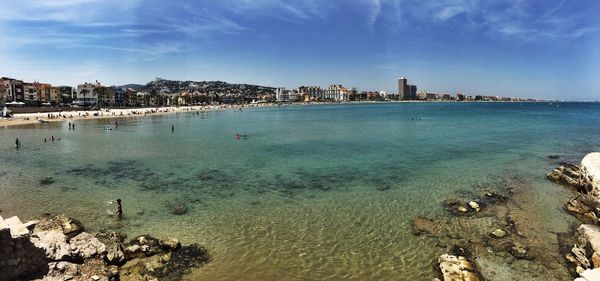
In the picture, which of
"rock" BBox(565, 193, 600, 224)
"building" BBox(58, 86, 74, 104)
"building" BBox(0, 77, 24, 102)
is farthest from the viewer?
"building" BBox(58, 86, 74, 104)

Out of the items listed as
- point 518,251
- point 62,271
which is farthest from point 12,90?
point 518,251

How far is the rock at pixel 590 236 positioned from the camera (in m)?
11.1

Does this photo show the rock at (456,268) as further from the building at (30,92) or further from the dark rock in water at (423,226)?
the building at (30,92)

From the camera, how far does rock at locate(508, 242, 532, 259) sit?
12172 millimetres

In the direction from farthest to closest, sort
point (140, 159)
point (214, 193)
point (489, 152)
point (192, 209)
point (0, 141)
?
point (0, 141), point (489, 152), point (140, 159), point (214, 193), point (192, 209)

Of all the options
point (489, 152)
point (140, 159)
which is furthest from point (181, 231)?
point (489, 152)

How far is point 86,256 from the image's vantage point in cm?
1118

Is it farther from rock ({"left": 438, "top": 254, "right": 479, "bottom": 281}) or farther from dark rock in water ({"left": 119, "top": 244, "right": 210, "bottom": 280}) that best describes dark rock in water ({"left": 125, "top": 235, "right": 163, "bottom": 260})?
rock ({"left": 438, "top": 254, "right": 479, "bottom": 281})

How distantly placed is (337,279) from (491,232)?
289 inches

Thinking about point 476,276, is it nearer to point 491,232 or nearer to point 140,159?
point 491,232

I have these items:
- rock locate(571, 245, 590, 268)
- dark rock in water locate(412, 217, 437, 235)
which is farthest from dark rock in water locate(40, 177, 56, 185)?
rock locate(571, 245, 590, 268)

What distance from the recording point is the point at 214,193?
19766mm

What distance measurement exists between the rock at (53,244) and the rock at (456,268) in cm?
1154

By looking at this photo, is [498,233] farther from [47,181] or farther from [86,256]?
[47,181]
